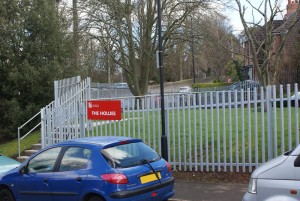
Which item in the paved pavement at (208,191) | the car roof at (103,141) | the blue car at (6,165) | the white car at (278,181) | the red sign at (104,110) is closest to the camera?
the white car at (278,181)

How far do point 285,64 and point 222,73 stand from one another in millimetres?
36543

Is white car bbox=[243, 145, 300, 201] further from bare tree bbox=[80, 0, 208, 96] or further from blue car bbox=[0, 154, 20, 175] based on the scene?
bare tree bbox=[80, 0, 208, 96]

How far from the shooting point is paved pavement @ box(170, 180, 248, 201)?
26.1 feet

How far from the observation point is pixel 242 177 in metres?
9.32

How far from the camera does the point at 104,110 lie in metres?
11.5

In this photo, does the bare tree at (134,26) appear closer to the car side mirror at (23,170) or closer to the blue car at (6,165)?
the blue car at (6,165)

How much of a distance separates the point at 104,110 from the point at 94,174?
5.18m

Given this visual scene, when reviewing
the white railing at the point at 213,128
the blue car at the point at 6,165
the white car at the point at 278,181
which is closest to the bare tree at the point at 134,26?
the white railing at the point at 213,128

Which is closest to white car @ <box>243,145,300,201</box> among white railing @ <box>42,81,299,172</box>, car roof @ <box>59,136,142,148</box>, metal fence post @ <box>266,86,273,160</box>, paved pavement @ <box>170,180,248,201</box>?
car roof @ <box>59,136,142,148</box>

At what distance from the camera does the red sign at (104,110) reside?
11.2 metres

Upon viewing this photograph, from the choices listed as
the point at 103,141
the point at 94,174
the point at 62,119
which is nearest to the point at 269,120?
the point at 103,141

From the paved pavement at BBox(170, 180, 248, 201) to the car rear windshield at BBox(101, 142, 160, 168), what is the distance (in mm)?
1612

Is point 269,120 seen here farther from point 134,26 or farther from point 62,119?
point 134,26

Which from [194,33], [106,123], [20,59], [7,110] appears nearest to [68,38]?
[20,59]
